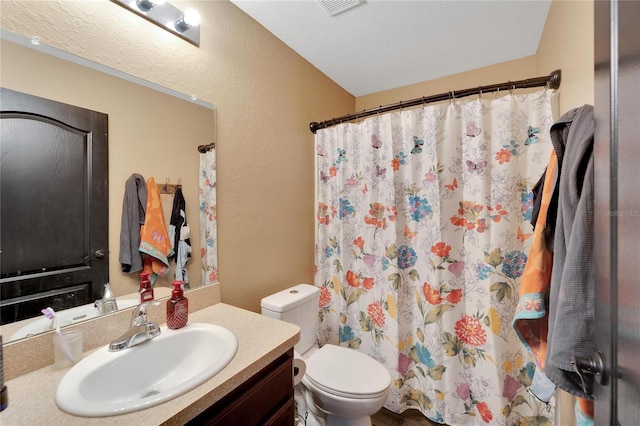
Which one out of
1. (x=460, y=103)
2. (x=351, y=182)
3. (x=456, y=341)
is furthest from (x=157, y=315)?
(x=460, y=103)

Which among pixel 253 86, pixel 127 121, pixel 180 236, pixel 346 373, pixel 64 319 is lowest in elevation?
pixel 346 373

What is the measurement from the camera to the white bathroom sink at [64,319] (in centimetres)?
76

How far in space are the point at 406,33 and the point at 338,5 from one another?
0.50m

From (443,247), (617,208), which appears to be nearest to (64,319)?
(617,208)

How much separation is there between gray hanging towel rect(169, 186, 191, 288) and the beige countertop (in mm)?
353

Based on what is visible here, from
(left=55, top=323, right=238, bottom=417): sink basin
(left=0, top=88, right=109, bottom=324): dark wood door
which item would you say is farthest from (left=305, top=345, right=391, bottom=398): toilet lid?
(left=0, top=88, right=109, bottom=324): dark wood door

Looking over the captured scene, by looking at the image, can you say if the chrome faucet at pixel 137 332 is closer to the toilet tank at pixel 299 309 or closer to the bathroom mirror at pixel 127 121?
the bathroom mirror at pixel 127 121

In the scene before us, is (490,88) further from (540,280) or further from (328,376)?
(328,376)

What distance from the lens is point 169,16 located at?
3.63 feet

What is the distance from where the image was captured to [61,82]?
85 cm

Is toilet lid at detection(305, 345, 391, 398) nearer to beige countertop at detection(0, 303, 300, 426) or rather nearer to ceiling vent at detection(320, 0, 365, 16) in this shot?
beige countertop at detection(0, 303, 300, 426)

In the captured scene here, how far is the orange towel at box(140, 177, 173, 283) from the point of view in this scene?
1.06m

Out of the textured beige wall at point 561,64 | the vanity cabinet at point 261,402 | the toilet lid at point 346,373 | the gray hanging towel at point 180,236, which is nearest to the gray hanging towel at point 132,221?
the gray hanging towel at point 180,236

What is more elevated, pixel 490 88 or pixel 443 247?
pixel 490 88
